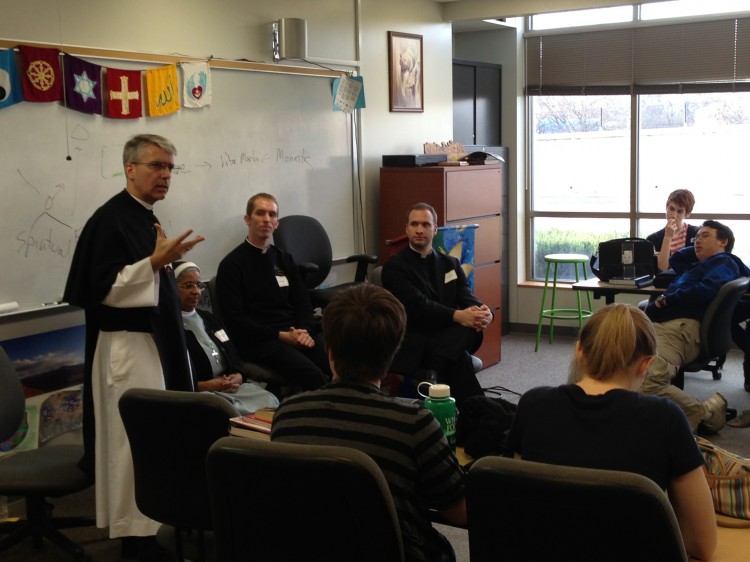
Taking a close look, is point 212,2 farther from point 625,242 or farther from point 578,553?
point 578,553

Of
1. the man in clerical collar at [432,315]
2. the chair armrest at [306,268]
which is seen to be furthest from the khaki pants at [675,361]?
the chair armrest at [306,268]

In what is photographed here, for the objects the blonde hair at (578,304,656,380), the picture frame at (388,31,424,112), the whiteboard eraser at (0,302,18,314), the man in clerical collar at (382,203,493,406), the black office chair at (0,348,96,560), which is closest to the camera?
the blonde hair at (578,304,656,380)

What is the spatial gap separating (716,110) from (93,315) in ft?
18.1

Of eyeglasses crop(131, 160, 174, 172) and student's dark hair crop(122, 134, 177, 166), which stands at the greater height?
student's dark hair crop(122, 134, 177, 166)

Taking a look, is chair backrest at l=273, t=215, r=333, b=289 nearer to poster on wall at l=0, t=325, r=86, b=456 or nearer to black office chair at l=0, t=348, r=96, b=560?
poster on wall at l=0, t=325, r=86, b=456

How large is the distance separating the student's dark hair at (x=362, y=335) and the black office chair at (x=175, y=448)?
496 millimetres

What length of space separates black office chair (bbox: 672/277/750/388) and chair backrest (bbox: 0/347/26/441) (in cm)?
348

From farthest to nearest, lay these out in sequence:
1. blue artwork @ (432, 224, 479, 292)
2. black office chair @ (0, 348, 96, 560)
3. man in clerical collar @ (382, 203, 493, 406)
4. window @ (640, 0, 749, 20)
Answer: window @ (640, 0, 749, 20)
blue artwork @ (432, 224, 479, 292)
man in clerical collar @ (382, 203, 493, 406)
black office chair @ (0, 348, 96, 560)

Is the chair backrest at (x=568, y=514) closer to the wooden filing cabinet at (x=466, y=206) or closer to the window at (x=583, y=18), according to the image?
the wooden filing cabinet at (x=466, y=206)

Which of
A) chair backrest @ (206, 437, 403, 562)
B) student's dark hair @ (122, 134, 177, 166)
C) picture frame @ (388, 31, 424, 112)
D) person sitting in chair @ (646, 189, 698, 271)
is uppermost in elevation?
picture frame @ (388, 31, 424, 112)

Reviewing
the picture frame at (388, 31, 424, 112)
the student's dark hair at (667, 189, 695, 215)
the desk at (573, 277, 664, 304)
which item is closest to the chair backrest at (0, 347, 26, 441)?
the desk at (573, 277, 664, 304)

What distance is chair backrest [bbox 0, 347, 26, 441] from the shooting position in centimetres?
314

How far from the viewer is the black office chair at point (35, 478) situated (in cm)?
304

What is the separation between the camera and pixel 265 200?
434 centimetres
